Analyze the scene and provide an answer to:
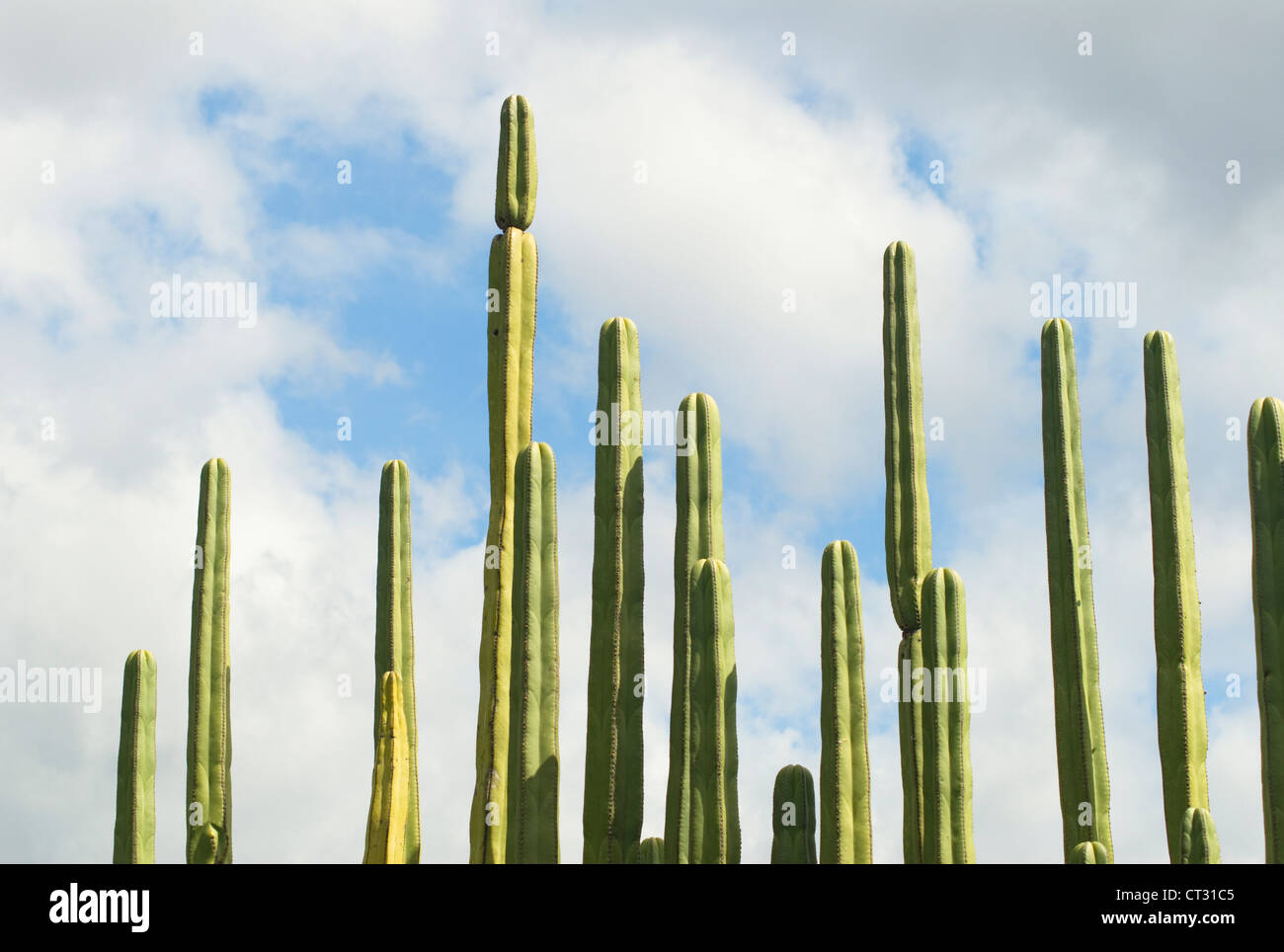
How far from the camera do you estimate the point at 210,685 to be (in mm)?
10391

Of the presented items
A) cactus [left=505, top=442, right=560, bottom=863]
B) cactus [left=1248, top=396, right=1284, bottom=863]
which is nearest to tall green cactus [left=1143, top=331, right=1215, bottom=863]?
cactus [left=1248, top=396, right=1284, bottom=863]

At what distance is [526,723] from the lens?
873 centimetres

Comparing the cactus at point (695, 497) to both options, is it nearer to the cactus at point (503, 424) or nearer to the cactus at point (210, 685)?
the cactus at point (503, 424)

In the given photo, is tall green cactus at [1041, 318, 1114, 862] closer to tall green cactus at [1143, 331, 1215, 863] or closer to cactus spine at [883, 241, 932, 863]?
tall green cactus at [1143, 331, 1215, 863]

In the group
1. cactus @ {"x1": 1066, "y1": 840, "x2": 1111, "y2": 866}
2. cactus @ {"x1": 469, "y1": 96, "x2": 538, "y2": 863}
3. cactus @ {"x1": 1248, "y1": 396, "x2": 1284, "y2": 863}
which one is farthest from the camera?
cactus @ {"x1": 469, "y1": 96, "x2": 538, "y2": 863}

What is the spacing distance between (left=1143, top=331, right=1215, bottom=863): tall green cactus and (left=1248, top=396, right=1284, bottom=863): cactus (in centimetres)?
37

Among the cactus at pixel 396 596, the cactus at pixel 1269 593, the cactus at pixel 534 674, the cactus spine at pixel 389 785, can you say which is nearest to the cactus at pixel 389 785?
the cactus spine at pixel 389 785

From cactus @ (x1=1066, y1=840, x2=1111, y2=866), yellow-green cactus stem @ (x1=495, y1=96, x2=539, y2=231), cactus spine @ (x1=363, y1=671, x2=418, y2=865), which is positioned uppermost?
yellow-green cactus stem @ (x1=495, y1=96, x2=539, y2=231)

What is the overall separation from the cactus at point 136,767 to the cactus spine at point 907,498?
16.4ft

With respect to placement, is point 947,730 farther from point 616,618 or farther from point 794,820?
point 616,618

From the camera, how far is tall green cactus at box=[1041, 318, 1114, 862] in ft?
29.2

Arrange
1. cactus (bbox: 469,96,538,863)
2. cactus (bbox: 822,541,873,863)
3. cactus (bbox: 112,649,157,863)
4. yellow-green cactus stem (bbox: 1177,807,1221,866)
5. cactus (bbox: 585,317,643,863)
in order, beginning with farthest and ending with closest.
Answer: cactus (bbox: 112,649,157,863) → cactus (bbox: 469,96,538,863) → cactus (bbox: 585,317,643,863) → cactus (bbox: 822,541,873,863) → yellow-green cactus stem (bbox: 1177,807,1221,866)

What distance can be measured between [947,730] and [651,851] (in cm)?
193
